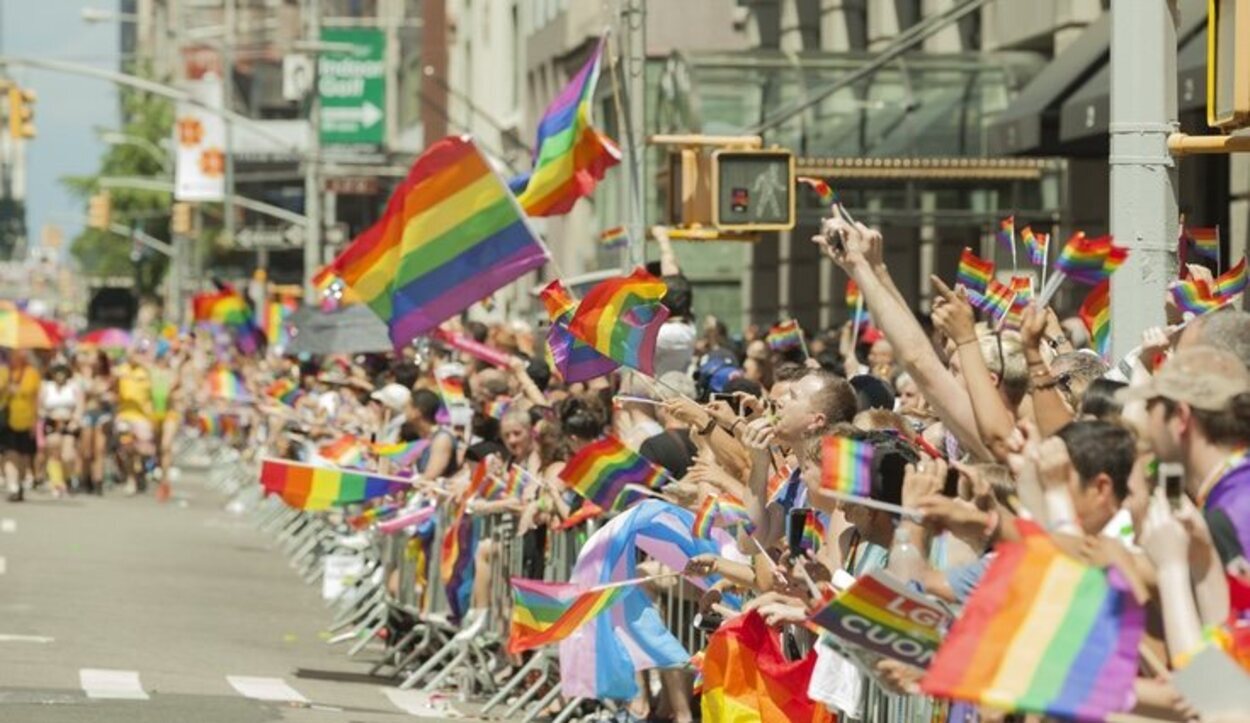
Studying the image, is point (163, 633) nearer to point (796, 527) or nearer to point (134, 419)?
point (796, 527)

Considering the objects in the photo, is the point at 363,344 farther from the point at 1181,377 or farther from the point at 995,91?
the point at 1181,377

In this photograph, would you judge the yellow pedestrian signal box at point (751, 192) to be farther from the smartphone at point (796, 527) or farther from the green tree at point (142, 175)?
the green tree at point (142, 175)

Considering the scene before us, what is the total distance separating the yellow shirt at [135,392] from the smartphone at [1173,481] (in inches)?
1304

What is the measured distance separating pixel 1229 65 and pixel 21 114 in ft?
139

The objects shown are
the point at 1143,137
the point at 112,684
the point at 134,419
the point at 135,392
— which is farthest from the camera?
the point at 135,392

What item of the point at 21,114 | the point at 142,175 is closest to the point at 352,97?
the point at 21,114

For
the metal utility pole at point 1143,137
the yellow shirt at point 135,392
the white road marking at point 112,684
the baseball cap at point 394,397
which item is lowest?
the white road marking at point 112,684

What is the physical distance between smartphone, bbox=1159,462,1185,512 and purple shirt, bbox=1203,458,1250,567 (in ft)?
0.36

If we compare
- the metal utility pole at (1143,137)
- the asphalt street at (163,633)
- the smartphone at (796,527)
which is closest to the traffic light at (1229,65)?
the metal utility pole at (1143,137)

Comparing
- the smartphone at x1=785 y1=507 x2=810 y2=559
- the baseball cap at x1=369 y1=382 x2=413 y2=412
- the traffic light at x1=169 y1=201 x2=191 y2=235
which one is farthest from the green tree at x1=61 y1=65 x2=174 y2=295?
the smartphone at x1=785 y1=507 x2=810 y2=559

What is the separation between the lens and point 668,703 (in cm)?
1304

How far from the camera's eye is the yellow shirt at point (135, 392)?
39.2m

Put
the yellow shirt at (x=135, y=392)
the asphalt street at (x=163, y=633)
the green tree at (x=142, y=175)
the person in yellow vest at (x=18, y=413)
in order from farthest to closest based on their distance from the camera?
the green tree at (x=142, y=175)
the yellow shirt at (x=135, y=392)
the person in yellow vest at (x=18, y=413)
the asphalt street at (x=163, y=633)

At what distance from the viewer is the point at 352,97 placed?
56.3 m
